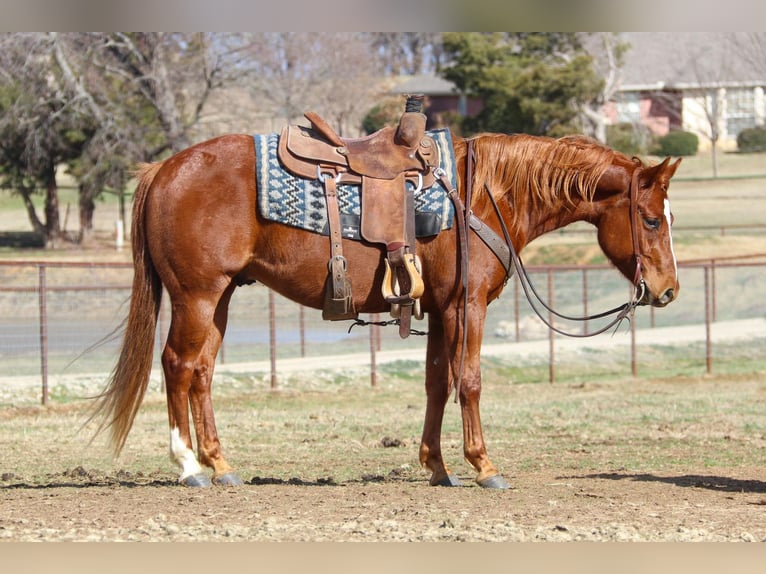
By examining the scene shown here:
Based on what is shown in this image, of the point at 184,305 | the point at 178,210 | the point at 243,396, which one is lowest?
the point at 243,396

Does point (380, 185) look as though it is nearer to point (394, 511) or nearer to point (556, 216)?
point (556, 216)

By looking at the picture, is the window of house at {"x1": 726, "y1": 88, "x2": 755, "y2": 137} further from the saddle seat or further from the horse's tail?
the horse's tail

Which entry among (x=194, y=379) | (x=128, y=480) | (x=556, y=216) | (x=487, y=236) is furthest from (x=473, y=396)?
(x=128, y=480)

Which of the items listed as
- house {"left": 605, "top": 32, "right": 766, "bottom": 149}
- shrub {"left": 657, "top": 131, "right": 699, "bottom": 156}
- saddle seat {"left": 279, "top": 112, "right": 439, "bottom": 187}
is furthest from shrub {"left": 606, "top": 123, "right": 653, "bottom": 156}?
saddle seat {"left": 279, "top": 112, "right": 439, "bottom": 187}

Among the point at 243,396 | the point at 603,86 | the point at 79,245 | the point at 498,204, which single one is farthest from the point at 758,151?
the point at 498,204

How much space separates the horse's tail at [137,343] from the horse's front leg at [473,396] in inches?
Result: 79.2

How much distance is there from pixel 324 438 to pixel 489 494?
3.76m

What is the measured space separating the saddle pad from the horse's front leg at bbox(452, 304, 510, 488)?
64 cm

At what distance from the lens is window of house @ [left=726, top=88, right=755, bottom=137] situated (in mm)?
52781

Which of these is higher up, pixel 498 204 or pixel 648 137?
pixel 648 137

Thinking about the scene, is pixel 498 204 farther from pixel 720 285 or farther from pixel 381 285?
Answer: pixel 720 285

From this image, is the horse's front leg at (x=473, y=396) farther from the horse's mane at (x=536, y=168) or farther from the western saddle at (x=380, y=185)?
the horse's mane at (x=536, y=168)

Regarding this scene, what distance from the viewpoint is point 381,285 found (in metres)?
6.87

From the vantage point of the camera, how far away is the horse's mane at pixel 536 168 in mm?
7133
